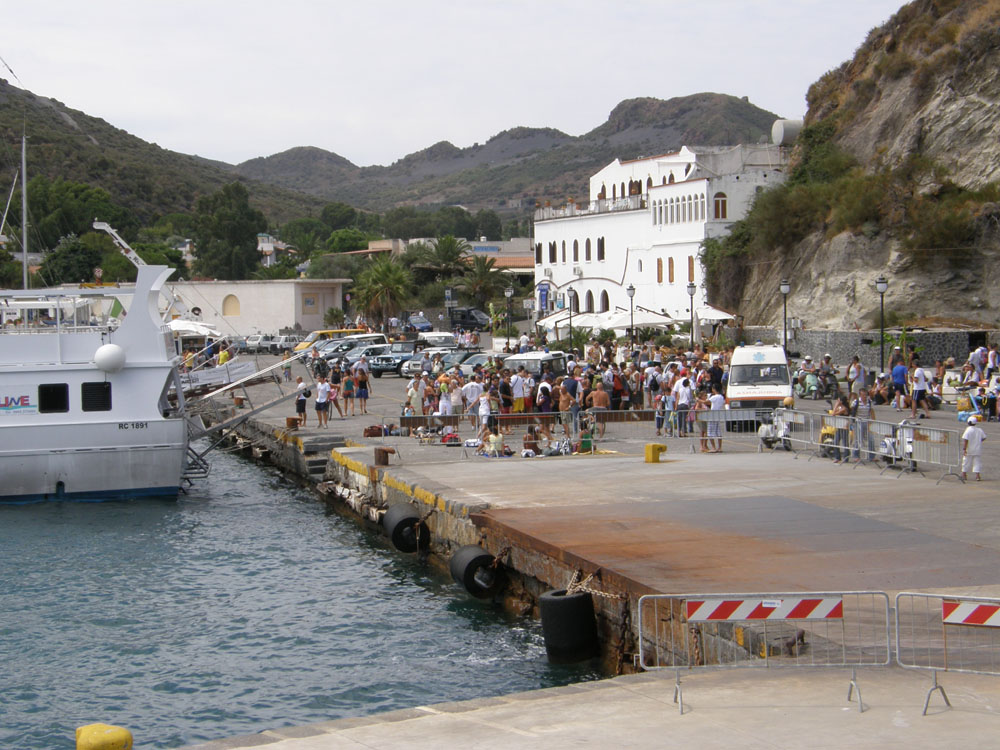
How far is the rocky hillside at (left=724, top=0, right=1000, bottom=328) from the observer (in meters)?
45.1

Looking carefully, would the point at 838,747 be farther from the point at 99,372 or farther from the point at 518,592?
the point at 99,372

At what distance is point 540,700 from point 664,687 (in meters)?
1.13

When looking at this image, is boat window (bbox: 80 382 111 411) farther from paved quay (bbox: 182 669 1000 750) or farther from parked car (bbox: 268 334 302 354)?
parked car (bbox: 268 334 302 354)

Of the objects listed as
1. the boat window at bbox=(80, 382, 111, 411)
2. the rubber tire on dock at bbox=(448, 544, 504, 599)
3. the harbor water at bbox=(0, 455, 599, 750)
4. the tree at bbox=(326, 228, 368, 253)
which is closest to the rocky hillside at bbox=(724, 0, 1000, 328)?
the harbor water at bbox=(0, 455, 599, 750)

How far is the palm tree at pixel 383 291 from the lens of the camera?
77.8 meters

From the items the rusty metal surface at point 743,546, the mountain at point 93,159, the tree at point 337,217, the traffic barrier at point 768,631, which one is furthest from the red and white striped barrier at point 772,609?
the tree at point 337,217

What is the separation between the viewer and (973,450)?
19250mm

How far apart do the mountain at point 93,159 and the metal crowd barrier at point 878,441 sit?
114626 millimetres

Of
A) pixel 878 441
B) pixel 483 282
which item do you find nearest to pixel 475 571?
pixel 878 441

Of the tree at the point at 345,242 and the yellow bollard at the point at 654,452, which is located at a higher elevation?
the tree at the point at 345,242

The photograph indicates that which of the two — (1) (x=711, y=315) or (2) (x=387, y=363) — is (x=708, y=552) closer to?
(1) (x=711, y=315)

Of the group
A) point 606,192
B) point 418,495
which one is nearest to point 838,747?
point 418,495

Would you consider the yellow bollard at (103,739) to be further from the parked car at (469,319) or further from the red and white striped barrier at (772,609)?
the parked car at (469,319)

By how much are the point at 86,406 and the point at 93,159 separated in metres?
129
